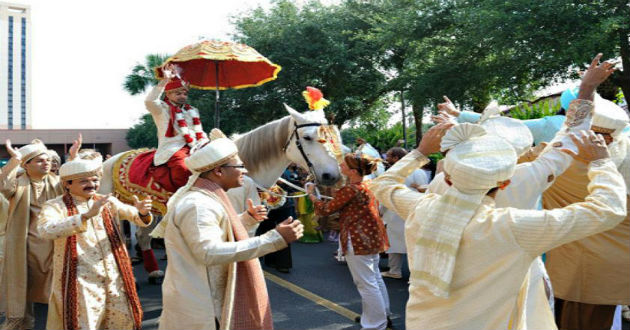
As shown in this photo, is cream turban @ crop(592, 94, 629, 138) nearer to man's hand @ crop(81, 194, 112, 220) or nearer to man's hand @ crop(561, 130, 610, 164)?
man's hand @ crop(561, 130, 610, 164)

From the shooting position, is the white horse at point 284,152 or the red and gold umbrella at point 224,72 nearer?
the white horse at point 284,152

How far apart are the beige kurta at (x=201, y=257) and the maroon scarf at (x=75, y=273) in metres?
1.12

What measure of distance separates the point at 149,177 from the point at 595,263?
191 inches

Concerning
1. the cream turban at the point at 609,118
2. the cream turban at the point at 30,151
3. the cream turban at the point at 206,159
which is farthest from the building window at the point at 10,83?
the cream turban at the point at 609,118

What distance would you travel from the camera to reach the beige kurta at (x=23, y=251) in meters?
4.97

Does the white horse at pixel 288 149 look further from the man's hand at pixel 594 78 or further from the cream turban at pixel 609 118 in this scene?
the man's hand at pixel 594 78

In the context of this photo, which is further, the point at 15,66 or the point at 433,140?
the point at 15,66

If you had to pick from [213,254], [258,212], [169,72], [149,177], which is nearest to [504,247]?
[213,254]

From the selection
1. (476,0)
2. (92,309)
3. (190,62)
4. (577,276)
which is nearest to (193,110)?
(190,62)

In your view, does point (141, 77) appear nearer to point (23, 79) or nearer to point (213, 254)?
point (213, 254)

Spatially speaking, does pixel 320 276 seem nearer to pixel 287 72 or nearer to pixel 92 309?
pixel 92 309

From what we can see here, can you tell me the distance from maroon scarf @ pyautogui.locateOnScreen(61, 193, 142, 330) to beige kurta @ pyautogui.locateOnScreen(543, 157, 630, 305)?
3.21 meters

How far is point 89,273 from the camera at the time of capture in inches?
151

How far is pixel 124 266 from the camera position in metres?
3.99
